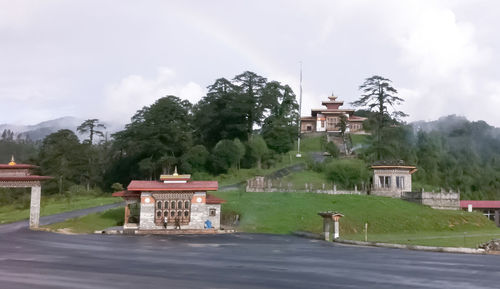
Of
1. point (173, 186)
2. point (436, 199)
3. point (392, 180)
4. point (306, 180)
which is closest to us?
point (173, 186)

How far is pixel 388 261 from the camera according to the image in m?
20.8

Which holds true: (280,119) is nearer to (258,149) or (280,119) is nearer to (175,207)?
(258,149)

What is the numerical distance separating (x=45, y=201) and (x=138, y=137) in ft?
52.5

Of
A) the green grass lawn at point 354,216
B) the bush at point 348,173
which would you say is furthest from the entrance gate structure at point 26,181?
the bush at point 348,173

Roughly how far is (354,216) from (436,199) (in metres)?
12.8

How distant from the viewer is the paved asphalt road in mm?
14867

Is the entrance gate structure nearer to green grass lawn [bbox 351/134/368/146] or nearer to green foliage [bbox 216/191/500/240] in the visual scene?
green foliage [bbox 216/191/500/240]

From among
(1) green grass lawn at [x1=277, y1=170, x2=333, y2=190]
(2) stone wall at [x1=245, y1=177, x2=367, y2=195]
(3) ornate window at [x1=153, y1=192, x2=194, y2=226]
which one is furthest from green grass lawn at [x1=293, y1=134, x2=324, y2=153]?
(3) ornate window at [x1=153, y1=192, x2=194, y2=226]

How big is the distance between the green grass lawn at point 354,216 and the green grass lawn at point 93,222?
9636 millimetres

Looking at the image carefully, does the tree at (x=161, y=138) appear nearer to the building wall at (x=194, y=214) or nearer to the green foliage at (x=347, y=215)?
the green foliage at (x=347, y=215)

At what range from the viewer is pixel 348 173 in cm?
5581

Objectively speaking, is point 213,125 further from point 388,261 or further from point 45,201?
point 388,261

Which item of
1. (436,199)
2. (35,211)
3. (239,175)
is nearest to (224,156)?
(239,175)

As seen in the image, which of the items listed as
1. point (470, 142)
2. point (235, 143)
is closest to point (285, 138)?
point (235, 143)
